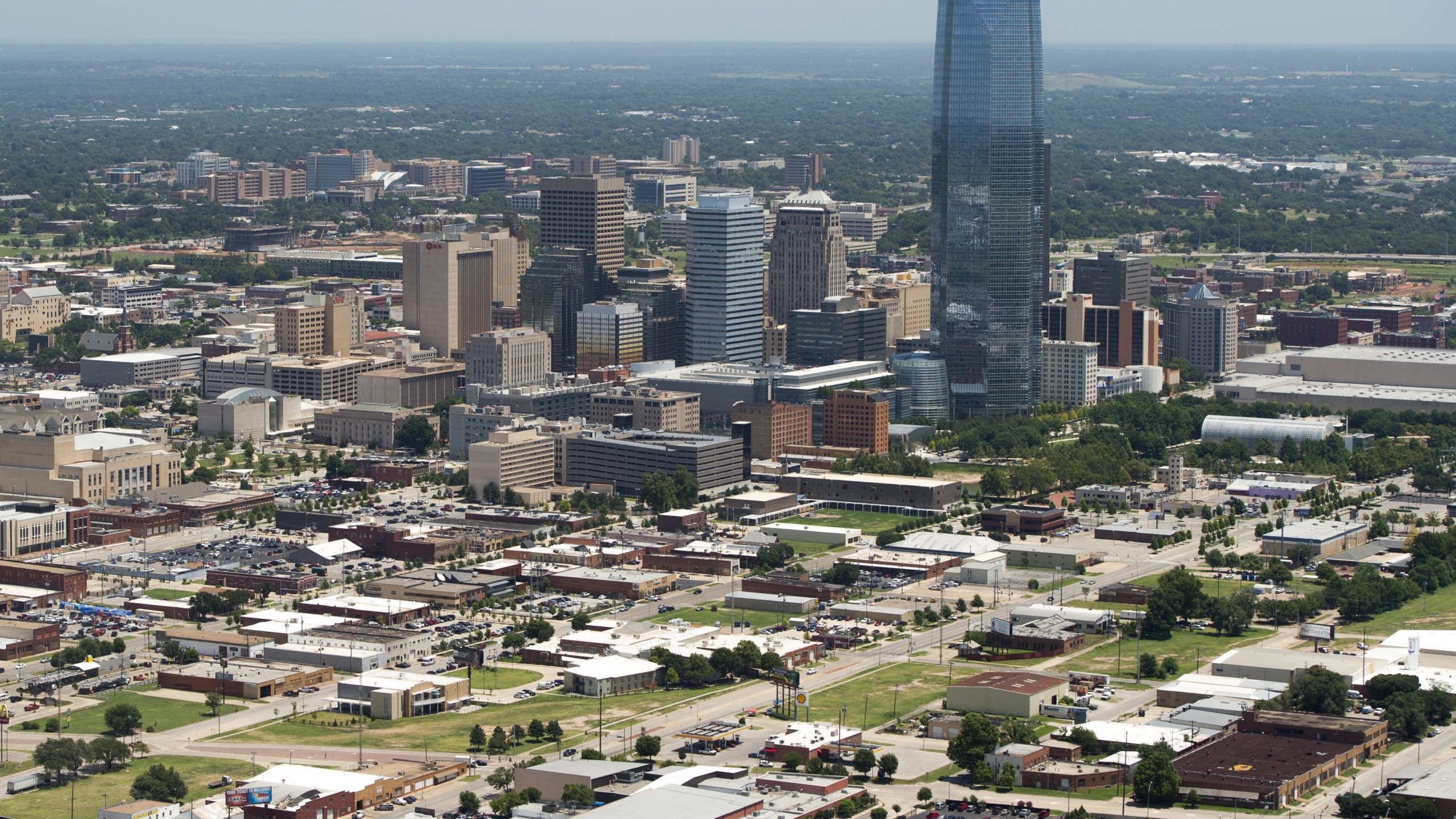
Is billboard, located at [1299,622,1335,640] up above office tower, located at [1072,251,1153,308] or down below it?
below

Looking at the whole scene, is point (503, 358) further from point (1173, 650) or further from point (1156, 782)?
point (1156, 782)

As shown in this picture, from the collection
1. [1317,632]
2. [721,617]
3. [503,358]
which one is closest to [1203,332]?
[503,358]

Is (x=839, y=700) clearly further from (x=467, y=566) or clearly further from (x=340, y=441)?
(x=340, y=441)

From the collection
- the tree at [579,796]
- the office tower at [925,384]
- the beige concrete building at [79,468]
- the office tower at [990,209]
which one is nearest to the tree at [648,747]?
the tree at [579,796]

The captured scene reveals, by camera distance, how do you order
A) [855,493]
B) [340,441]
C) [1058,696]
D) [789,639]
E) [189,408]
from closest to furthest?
[1058,696] < [789,639] < [855,493] < [340,441] < [189,408]

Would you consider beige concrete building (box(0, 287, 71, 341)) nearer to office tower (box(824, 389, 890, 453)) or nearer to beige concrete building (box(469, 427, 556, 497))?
beige concrete building (box(469, 427, 556, 497))

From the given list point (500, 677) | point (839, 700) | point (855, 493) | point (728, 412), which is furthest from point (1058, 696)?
point (728, 412)

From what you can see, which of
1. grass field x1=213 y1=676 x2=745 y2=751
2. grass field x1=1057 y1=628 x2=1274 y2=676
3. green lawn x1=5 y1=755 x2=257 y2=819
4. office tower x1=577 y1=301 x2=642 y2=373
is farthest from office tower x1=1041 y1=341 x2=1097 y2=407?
green lawn x1=5 y1=755 x2=257 y2=819
